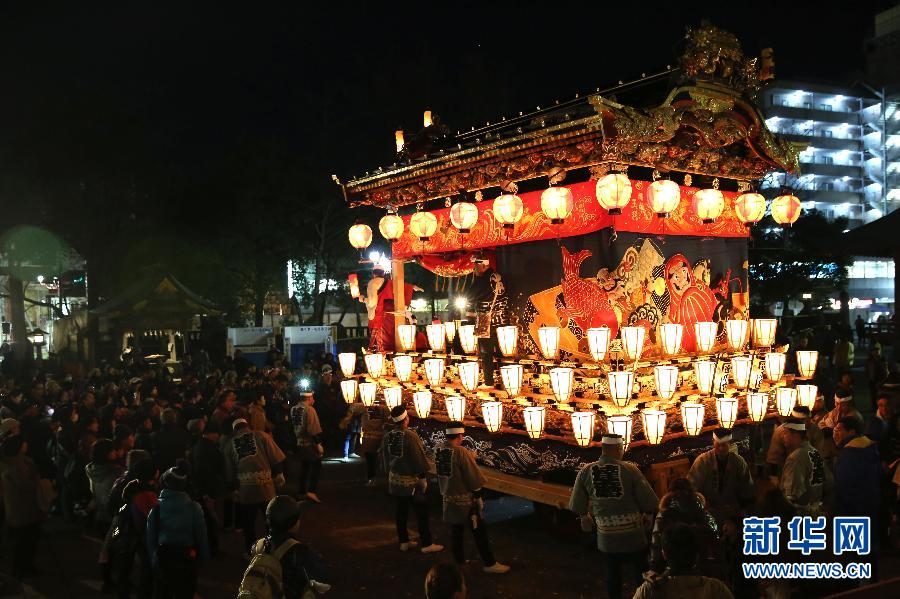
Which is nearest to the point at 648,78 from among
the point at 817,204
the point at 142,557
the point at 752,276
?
the point at 142,557

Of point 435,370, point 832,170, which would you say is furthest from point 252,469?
point 832,170

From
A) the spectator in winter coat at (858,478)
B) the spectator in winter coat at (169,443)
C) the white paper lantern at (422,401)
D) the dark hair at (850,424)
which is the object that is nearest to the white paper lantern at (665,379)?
the dark hair at (850,424)

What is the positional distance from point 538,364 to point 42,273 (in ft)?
111

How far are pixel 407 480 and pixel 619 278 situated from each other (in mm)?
4123

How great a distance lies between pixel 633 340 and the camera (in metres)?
8.84

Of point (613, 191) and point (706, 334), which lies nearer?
point (613, 191)

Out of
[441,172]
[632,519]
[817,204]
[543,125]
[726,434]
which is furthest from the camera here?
[817,204]

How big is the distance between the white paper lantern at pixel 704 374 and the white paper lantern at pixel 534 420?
2.31 metres

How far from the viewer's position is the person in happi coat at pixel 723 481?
7.07 meters

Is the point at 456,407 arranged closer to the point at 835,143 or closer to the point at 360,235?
the point at 360,235

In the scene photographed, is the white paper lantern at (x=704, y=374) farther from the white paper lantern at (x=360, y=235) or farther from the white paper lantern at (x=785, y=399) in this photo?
the white paper lantern at (x=360, y=235)

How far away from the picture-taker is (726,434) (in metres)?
7.20

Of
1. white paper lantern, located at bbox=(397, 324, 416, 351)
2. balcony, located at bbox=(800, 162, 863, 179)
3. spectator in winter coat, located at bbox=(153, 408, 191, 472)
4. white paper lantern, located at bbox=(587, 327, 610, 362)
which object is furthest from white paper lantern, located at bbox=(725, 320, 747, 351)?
balcony, located at bbox=(800, 162, 863, 179)

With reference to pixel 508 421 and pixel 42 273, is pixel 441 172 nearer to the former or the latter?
pixel 508 421
